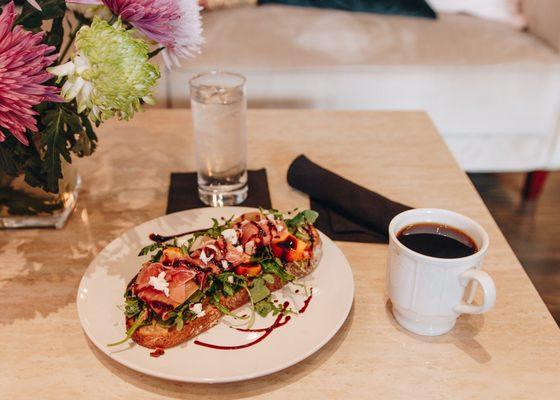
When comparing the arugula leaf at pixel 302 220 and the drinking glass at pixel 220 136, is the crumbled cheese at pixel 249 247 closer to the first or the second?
the arugula leaf at pixel 302 220

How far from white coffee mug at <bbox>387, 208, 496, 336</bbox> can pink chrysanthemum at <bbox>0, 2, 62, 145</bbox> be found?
0.42m

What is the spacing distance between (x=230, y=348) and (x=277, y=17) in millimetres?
1556

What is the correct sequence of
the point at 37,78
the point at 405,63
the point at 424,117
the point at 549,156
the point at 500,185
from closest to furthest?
the point at 37,78 < the point at 424,117 < the point at 405,63 < the point at 549,156 < the point at 500,185

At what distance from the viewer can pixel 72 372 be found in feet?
2.13

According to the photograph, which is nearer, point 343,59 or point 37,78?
point 37,78

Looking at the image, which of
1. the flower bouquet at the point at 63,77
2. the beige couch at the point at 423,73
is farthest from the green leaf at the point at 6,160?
the beige couch at the point at 423,73

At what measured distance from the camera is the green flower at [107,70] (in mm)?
586

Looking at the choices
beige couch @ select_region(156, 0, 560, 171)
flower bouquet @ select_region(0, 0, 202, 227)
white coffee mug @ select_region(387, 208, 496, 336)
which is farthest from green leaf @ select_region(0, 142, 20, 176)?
beige couch @ select_region(156, 0, 560, 171)

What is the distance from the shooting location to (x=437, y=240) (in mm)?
700

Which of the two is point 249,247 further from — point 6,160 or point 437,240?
point 6,160

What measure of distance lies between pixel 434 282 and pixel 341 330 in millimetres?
134

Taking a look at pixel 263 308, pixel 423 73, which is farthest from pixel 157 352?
pixel 423 73

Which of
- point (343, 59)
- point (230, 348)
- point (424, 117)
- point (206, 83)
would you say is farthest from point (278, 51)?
point (230, 348)

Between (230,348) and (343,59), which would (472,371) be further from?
(343,59)
